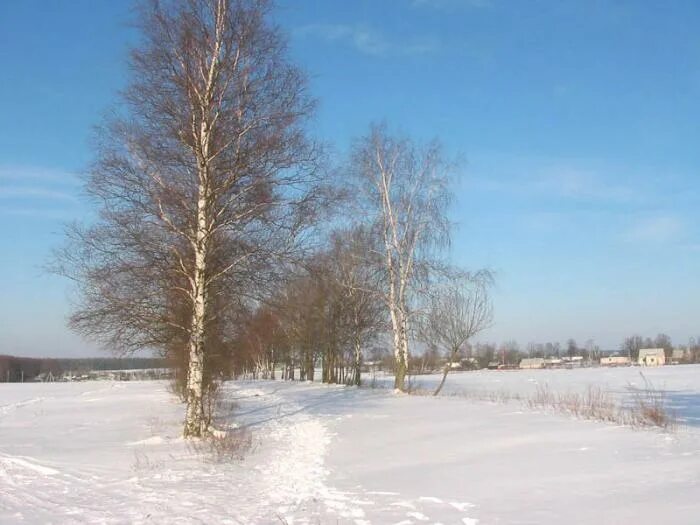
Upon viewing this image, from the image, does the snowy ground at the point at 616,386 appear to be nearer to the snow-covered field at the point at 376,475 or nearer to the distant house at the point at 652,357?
the snow-covered field at the point at 376,475

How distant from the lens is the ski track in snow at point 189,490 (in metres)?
7.02

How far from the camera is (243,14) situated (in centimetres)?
1353

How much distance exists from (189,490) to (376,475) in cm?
272

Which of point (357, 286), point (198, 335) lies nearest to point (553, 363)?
point (357, 286)

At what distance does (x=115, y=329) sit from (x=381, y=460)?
260 inches

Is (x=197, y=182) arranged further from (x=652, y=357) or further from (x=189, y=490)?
(x=652, y=357)

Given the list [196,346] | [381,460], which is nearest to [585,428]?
[381,460]

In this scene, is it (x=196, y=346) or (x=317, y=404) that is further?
(x=317, y=404)

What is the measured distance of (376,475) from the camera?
945 centimetres

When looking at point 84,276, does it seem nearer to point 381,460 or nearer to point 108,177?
point 108,177

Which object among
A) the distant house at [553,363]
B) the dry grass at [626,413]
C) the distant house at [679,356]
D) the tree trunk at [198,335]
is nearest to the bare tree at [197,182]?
the tree trunk at [198,335]

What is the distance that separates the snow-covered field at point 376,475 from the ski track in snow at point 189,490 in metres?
0.02

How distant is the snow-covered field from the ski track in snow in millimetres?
22

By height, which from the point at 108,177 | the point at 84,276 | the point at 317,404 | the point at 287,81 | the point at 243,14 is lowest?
the point at 317,404
